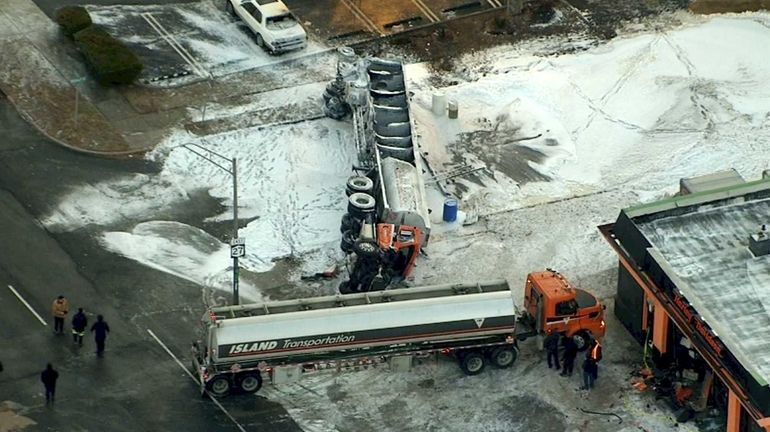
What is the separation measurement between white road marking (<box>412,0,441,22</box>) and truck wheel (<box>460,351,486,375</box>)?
21408mm

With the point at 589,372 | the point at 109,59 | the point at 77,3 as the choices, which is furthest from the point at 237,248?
the point at 77,3

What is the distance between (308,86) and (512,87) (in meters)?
7.33

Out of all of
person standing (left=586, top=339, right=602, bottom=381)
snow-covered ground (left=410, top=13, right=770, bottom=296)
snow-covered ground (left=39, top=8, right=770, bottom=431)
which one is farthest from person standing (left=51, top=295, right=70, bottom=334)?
person standing (left=586, top=339, right=602, bottom=381)

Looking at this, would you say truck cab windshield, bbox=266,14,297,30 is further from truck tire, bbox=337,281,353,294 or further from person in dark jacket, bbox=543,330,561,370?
person in dark jacket, bbox=543,330,561,370

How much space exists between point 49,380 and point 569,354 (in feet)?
46.7

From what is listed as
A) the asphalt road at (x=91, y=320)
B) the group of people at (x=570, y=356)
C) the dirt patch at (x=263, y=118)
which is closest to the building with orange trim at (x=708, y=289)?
the group of people at (x=570, y=356)

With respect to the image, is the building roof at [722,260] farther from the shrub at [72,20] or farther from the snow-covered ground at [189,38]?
the shrub at [72,20]

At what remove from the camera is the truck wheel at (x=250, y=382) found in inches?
1813

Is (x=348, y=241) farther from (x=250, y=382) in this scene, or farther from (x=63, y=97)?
(x=63, y=97)

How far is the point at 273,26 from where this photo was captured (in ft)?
207

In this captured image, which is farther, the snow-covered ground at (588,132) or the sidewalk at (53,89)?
the sidewalk at (53,89)

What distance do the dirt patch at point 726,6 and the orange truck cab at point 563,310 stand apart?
21.1m

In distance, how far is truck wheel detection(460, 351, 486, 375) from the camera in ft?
156

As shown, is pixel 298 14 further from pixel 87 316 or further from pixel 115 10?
pixel 87 316
